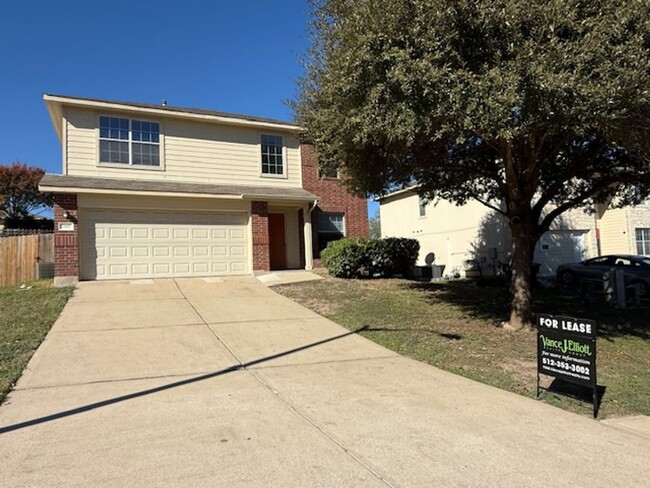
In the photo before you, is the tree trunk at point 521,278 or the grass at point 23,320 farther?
the tree trunk at point 521,278

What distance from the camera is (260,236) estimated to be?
55.5 ft

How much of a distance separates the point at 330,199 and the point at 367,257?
13.0 ft

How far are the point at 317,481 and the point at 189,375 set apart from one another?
3555 mm

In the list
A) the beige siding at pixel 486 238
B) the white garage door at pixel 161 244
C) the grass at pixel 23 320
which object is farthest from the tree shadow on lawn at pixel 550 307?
the grass at pixel 23 320

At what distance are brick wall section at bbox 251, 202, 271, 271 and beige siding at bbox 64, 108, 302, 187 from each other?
1491 millimetres

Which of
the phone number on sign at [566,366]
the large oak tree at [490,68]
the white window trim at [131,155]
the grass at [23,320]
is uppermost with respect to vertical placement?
the white window trim at [131,155]

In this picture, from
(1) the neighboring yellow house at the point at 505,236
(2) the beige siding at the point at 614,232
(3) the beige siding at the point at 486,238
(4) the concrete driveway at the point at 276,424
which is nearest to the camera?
Result: (4) the concrete driveway at the point at 276,424

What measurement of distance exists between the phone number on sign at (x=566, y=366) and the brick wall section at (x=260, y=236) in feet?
38.1

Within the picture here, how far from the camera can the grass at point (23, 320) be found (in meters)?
6.90

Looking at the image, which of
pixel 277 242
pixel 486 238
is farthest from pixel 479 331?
pixel 486 238

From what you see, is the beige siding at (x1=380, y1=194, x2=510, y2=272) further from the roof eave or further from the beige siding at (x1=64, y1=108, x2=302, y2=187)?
the roof eave

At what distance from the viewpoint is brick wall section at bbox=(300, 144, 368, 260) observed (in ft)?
62.2

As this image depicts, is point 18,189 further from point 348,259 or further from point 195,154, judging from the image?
point 348,259

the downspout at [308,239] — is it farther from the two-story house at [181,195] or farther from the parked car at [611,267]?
the parked car at [611,267]
